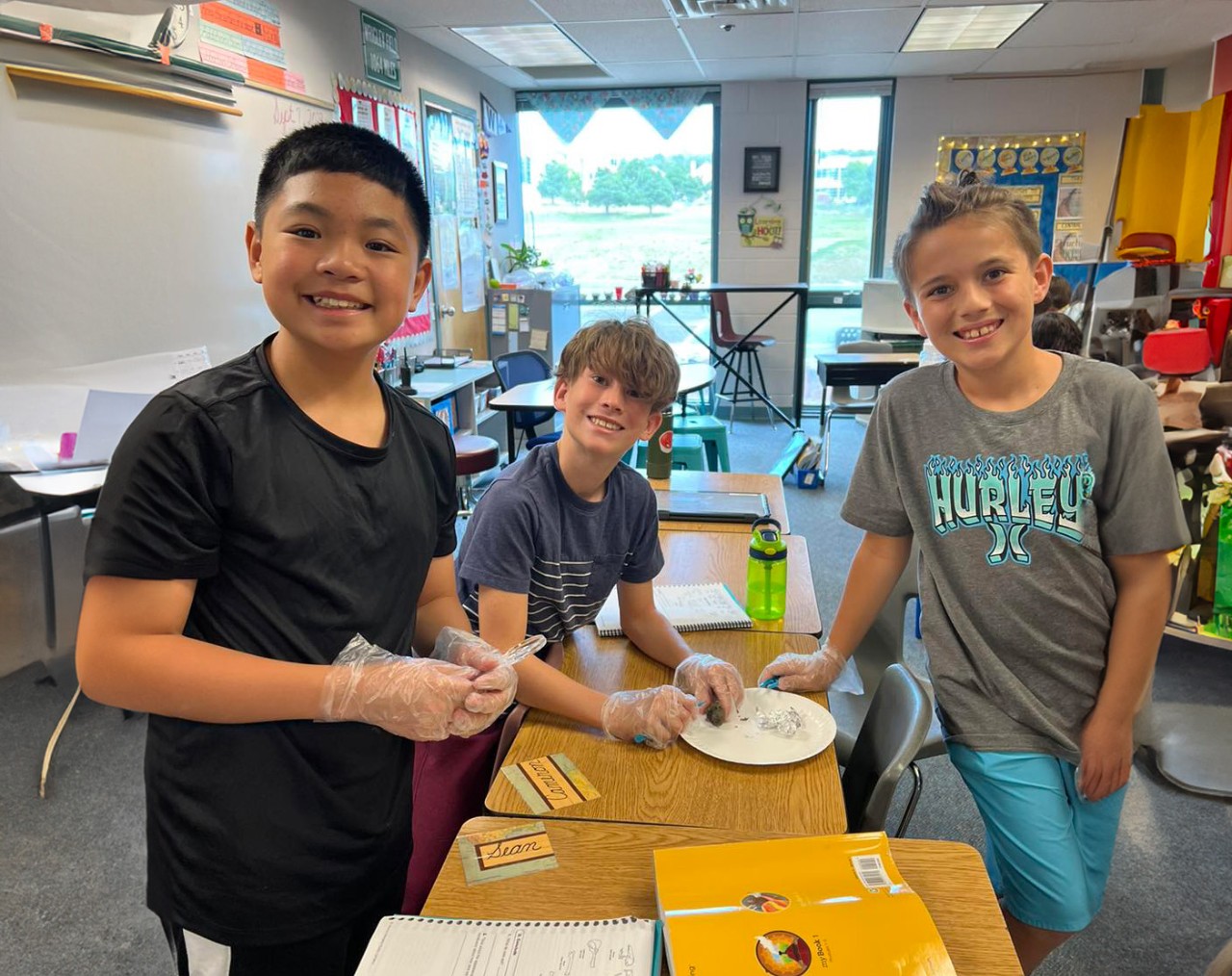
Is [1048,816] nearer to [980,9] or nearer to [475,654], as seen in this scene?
[475,654]

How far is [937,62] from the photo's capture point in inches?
240

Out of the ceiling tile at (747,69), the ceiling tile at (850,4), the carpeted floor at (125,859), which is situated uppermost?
the ceiling tile at (747,69)

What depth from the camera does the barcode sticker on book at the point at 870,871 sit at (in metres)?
0.87

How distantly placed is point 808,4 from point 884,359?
6.52 ft

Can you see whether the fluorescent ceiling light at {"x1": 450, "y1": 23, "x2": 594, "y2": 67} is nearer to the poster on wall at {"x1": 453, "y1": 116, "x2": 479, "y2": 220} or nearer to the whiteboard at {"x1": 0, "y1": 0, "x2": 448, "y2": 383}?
the poster on wall at {"x1": 453, "y1": 116, "x2": 479, "y2": 220}

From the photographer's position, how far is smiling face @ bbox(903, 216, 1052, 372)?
127cm

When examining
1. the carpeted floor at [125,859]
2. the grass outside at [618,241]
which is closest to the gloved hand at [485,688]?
the carpeted floor at [125,859]

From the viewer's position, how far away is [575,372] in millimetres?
1474

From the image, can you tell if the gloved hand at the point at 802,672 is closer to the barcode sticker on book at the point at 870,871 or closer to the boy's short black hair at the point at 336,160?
the barcode sticker on book at the point at 870,871

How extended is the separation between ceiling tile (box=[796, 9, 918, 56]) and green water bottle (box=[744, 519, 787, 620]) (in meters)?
4.22

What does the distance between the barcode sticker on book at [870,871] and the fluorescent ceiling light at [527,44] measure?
199 inches

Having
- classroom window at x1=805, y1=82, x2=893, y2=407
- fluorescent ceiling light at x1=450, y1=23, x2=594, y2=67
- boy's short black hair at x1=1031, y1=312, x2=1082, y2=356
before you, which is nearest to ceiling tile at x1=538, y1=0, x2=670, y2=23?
fluorescent ceiling light at x1=450, y1=23, x2=594, y2=67

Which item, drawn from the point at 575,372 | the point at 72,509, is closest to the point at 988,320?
the point at 575,372

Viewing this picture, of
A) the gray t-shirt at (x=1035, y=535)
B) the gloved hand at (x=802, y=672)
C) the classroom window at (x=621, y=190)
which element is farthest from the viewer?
the classroom window at (x=621, y=190)
